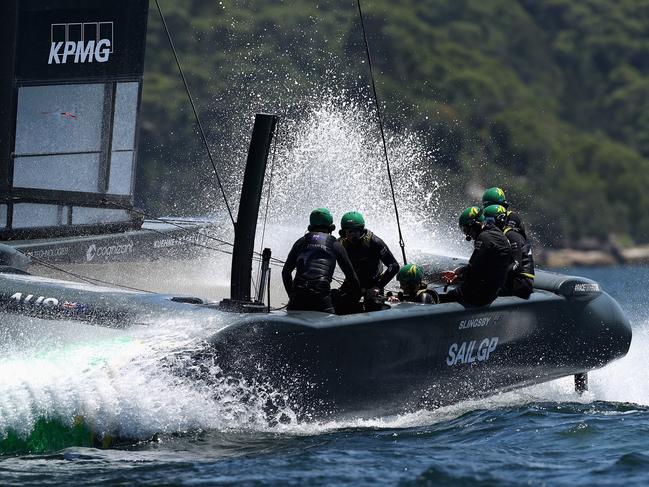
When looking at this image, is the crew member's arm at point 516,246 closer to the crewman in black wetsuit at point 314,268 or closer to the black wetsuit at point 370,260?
the black wetsuit at point 370,260

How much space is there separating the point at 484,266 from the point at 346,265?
1.03 m

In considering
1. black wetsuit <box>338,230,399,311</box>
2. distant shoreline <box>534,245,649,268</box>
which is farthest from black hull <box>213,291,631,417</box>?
distant shoreline <box>534,245,649,268</box>

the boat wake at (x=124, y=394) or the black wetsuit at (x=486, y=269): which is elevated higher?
the black wetsuit at (x=486, y=269)

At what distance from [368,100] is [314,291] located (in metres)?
27.4

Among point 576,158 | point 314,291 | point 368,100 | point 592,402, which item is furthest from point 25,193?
point 576,158

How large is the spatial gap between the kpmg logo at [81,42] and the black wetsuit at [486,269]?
3.84 meters

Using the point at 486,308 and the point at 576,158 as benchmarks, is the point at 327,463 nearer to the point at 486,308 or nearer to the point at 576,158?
the point at 486,308

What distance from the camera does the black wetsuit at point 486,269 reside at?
830 cm

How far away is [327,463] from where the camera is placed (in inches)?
253

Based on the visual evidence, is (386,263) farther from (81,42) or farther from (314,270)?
(81,42)

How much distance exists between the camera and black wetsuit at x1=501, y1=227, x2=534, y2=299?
8.77 metres

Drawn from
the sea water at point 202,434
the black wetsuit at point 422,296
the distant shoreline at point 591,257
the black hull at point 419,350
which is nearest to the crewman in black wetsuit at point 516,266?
the black hull at point 419,350

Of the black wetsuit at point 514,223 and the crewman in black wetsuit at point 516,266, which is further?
the black wetsuit at point 514,223

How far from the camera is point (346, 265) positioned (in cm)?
777
